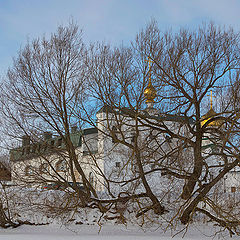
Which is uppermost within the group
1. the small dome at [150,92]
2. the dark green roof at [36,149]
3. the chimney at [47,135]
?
the small dome at [150,92]

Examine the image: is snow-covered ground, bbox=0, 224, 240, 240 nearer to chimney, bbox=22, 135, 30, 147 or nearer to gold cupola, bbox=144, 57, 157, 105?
chimney, bbox=22, 135, 30, 147

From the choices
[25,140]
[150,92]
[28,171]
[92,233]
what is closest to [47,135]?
[25,140]

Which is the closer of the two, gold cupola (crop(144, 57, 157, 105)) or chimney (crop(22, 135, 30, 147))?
gold cupola (crop(144, 57, 157, 105))

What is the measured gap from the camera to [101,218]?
16047mm

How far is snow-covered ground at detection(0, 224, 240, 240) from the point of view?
13602mm

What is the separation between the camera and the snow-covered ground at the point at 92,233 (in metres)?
13.6

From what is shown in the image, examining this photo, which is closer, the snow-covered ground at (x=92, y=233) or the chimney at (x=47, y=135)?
the snow-covered ground at (x=92, y=233)

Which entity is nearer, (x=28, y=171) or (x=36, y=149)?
(x=36, y=149)

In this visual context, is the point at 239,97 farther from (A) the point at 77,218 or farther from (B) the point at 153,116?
(A) the point at 77,218

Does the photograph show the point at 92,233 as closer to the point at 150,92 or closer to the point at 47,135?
the point at 47,135

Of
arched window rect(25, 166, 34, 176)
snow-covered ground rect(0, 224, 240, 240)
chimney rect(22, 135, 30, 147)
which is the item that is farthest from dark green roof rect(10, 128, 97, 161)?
snow-covered ground rect(0, 224, 240, 240)

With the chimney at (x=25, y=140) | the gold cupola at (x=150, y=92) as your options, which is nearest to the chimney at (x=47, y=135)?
the chimney at (x=25, y=140)

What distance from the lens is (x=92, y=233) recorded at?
15109 millimetres

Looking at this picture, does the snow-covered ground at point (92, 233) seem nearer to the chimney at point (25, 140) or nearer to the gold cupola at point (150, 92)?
the chimney at point (25, 140)
